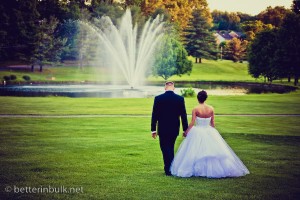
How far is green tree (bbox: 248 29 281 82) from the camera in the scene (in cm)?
6575

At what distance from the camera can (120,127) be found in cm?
1998

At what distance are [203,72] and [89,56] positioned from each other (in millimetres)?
26434

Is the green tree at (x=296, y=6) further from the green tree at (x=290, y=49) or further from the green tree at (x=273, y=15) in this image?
the green tree at (x=273, y=15)

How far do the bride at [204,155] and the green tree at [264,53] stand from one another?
54254 millimetres

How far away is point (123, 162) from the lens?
485 inches

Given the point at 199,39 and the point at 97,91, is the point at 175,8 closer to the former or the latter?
the point at 199,39

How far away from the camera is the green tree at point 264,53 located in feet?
216

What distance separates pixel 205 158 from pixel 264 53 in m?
59.2

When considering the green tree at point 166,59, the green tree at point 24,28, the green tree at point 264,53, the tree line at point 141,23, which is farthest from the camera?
the green tree at point 24,28

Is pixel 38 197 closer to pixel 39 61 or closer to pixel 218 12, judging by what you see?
pixel 39 61

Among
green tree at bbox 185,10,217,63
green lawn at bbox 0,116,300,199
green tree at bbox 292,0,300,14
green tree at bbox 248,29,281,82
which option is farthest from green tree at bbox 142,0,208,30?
green lawn at bbox 0,116,300,199

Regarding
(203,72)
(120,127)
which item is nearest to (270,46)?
(203,72)

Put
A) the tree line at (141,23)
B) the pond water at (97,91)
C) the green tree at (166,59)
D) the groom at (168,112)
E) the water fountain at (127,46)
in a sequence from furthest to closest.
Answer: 1. the green tree at (166,59)
2. the tree line at (141,23)
3. the water fountain at (127,46)
4. the pond water at (97,91)
5. the groom at (168,112)

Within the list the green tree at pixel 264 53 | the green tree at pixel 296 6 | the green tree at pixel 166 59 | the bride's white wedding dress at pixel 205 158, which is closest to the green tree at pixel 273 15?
the green tree at pixel 296 6
